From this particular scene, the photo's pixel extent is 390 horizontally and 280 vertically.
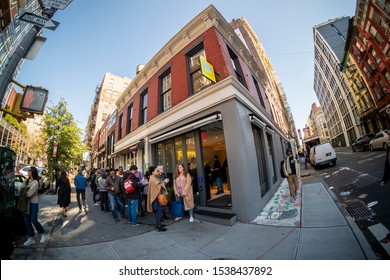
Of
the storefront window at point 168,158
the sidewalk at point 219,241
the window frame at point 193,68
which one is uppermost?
the window frame at point 193,68

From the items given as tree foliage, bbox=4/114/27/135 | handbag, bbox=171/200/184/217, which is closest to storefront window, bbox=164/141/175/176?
handbag, bbox=171/200/184/217

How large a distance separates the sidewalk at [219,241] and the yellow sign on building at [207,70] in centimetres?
502

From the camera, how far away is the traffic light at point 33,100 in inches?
135

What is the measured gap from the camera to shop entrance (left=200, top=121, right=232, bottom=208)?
6.85m

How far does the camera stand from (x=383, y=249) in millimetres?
2629

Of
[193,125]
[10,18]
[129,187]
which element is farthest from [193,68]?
[10,18]

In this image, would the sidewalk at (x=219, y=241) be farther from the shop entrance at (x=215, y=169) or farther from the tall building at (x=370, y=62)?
the tall building at (x=370, y=62)

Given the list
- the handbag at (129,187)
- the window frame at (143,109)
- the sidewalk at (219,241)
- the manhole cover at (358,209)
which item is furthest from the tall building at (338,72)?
the handbag at (129,187)

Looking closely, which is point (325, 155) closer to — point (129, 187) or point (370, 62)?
point (129, 187)

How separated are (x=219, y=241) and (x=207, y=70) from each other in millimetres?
5398

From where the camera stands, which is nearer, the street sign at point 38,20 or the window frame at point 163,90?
the street sign at point 38,20

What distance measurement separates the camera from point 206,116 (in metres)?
6.26

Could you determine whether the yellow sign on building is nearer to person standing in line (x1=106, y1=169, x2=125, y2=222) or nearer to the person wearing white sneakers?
the person wearing white sneakers
